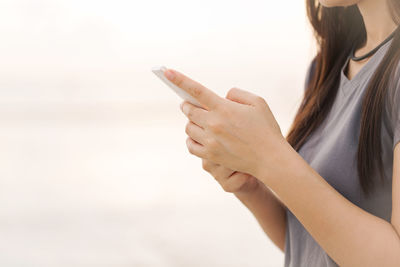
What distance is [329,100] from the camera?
0.82 m

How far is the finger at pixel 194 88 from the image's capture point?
59cm

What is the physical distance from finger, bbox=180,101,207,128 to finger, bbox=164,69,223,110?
0.7 inches

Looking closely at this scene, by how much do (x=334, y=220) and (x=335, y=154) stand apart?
0.13 m

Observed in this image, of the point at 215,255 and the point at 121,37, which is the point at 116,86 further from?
the point at 215,255

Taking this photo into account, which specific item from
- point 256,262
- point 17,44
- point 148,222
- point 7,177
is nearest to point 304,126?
point 256,262

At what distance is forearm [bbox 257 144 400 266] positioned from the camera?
0.54 m

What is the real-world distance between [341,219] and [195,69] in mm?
3594

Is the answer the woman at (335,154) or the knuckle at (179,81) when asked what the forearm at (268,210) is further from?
the knuckle at (179,81)

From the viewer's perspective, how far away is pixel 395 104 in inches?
22.3

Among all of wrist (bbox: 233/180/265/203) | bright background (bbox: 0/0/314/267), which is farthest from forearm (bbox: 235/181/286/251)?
bright background (bbox: 0/0/314/267)

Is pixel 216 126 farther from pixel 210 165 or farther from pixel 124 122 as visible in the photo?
pixel 124 122

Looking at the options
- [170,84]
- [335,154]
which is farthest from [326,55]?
[170,84]

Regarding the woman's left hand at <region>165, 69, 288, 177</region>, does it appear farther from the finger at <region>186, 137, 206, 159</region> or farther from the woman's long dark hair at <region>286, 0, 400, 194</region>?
the woman's long dark hair at <region>286, 0, 400, 194</region>

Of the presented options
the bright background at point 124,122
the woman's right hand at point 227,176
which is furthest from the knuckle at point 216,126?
the bright background at point 124,122
